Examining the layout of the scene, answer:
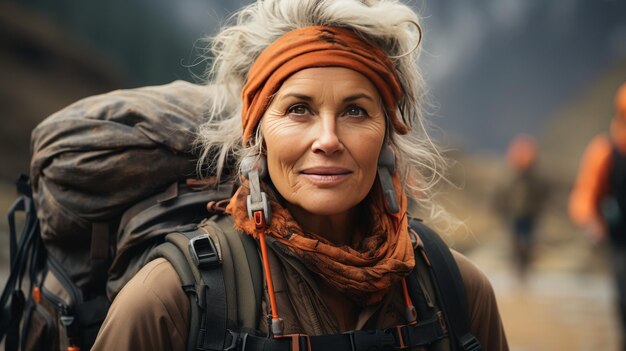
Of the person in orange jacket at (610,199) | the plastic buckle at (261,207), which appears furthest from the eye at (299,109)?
the person in orange jacket at (610,199)

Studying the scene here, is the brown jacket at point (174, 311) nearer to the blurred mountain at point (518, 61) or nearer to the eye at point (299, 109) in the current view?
the eye at point (299, 109)

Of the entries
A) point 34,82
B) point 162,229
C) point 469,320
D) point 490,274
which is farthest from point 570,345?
point 34,82

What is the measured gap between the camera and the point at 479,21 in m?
14.5

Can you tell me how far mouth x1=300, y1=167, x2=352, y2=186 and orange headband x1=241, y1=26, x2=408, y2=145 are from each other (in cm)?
24

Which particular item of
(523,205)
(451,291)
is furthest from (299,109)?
(523,205)

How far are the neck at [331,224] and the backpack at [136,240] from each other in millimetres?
197

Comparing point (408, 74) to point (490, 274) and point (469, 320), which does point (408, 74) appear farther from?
point (490, 274)

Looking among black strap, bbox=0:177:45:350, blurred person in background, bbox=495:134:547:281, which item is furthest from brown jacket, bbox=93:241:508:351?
blurred person in background, bbox=495:134:547:281

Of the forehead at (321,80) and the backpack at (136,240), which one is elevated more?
the forehead at (321,80)

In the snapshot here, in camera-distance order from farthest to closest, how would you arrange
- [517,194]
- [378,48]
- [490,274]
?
[490,274], [517,194], [378,48]

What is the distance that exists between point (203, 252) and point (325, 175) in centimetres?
38

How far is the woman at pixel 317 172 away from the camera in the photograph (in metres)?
1.90

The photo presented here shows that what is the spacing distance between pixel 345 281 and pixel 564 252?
12860mm

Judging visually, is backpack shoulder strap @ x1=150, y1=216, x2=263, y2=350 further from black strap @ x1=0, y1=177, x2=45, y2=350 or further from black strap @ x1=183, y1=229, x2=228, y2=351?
black strap @ x1=0, y1=177, x2=45, y2=350
